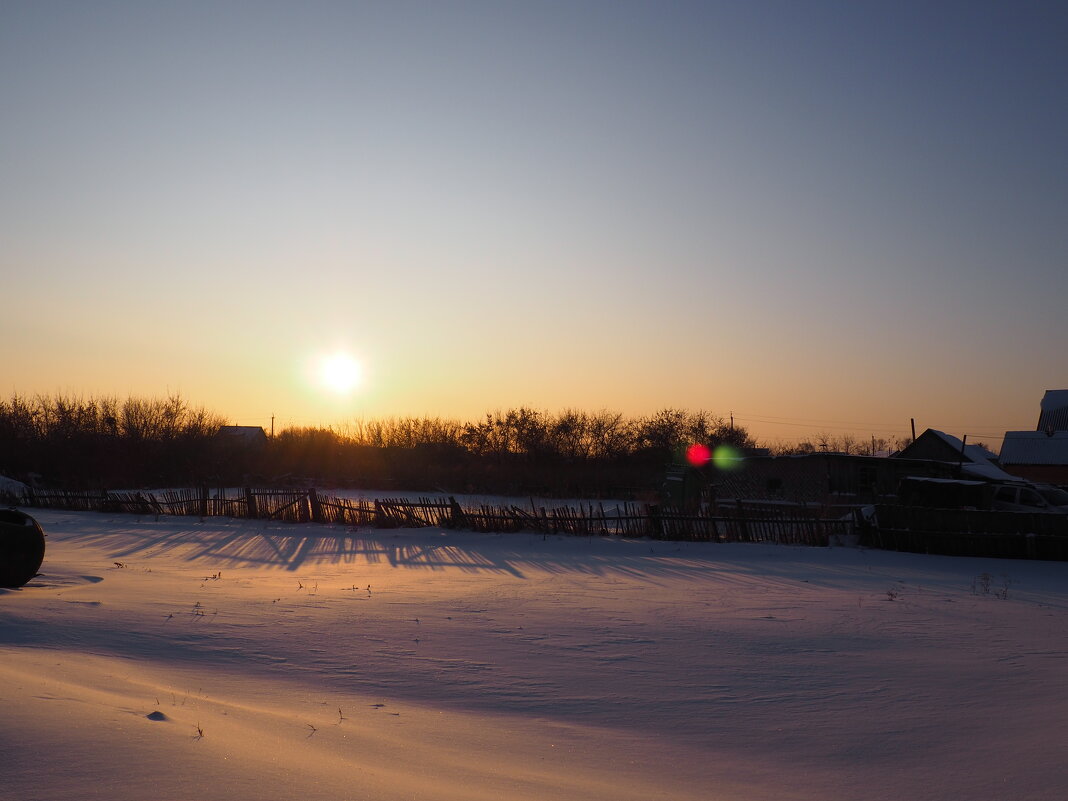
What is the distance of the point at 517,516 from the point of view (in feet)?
72.8

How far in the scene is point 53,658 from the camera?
6.76m

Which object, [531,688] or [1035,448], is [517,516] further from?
[1035,448]

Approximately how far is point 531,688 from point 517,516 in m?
15.3

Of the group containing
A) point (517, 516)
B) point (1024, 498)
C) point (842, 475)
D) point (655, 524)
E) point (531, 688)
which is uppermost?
point (842, 475)

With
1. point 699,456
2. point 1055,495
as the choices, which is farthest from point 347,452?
point 1055,495

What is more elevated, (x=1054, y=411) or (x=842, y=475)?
(x=1054, y=411)

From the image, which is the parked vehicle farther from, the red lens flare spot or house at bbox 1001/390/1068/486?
house at bbox 1001/390/1068/486

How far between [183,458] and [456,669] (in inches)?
2027

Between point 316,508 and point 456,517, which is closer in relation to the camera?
point 456,517

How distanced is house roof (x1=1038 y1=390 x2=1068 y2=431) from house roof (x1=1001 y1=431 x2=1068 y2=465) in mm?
5604

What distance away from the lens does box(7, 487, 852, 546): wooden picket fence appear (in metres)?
19.8

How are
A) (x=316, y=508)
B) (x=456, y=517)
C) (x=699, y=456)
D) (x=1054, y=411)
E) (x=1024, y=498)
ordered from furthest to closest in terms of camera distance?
(x=1054, y=411) < (x=699, y=456) < (x=316, y=508) < (x=456, y=517) < (x=1024, y=498)

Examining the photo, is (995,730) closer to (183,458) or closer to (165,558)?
(165,558)

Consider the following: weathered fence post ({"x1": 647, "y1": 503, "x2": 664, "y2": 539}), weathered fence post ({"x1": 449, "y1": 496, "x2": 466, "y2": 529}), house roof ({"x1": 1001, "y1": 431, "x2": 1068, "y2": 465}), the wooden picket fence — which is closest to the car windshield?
the wooden picket fence
